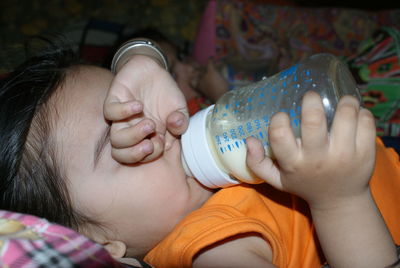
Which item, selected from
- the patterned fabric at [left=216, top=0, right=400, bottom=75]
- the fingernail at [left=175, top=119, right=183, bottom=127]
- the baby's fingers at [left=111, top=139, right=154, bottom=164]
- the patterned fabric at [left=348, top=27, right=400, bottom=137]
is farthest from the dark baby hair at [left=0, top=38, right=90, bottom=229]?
the patterned fabric at [left=216, top=0, right=400, bottom=75]

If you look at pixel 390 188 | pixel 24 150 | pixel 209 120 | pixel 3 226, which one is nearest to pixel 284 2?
pixel 390 188

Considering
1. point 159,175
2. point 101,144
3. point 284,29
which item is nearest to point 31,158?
→ point 101,144

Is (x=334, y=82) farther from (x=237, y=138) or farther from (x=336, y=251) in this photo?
(x=336, y=251)

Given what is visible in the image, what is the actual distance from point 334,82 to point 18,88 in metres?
0.55

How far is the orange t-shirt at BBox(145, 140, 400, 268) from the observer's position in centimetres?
63

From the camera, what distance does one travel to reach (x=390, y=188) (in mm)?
850

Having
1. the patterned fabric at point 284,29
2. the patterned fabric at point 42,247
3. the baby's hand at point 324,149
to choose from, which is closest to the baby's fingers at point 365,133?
the baby's hand at point 324,149

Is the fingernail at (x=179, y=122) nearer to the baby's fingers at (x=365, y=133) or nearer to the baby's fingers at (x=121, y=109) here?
the baby's fingers at (x=121, y=109)

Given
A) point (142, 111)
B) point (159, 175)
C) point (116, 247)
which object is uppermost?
point (142, 111)

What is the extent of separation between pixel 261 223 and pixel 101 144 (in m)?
0.31

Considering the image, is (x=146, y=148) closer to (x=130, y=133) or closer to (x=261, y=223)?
(x=130, y=133)

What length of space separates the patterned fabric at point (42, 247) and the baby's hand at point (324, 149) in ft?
0.88

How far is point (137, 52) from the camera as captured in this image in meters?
0.88

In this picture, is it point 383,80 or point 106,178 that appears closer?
point 106,178
